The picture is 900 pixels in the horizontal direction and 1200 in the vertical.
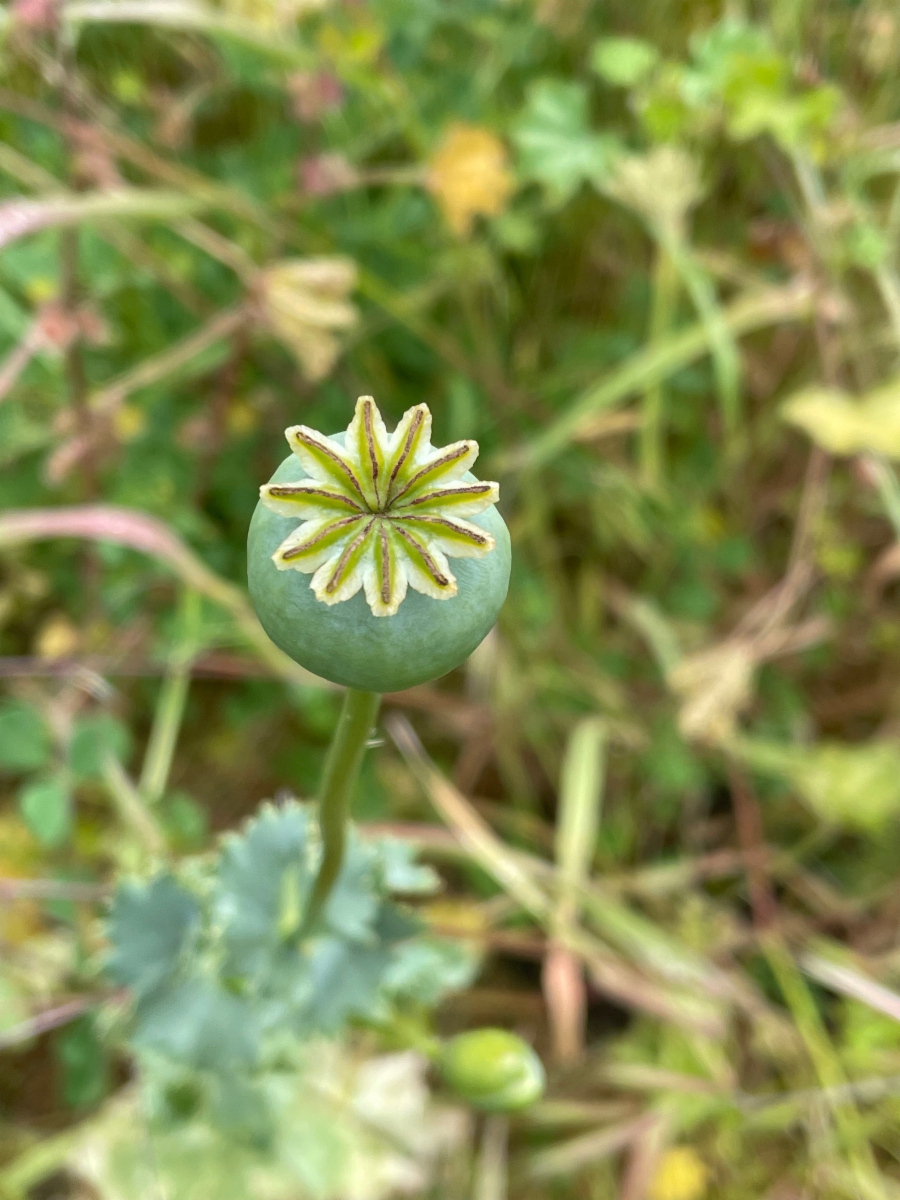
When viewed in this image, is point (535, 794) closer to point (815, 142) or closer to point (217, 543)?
point (217, 543)

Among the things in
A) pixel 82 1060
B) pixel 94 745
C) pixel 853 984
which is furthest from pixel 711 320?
pixel 82 1060

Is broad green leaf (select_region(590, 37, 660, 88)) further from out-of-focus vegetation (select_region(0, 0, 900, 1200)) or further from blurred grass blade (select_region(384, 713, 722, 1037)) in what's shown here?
blurred grass blade (select_region(384, 713, 722, 1037))

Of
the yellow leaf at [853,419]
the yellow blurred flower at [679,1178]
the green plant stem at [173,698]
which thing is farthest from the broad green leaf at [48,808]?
the yellow leaf at [853,419]

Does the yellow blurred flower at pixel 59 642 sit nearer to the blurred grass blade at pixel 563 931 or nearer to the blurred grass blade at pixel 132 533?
the blurred grass blade at pixel 132 533

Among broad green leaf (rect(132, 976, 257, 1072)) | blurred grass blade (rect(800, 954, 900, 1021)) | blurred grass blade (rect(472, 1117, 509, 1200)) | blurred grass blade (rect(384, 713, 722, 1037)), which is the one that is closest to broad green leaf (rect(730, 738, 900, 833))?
blurred grass blade (rect(800, 954, 900, 1021))

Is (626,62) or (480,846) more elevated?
(626,62)

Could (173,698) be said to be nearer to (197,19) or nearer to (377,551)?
(197,19)
